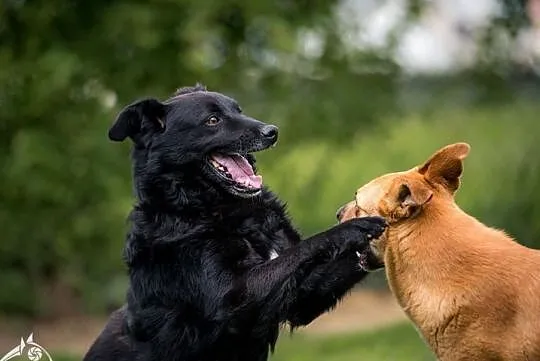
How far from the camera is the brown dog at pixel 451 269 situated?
529cm

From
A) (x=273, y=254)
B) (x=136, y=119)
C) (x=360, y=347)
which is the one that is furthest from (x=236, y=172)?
(x=360, y=347)

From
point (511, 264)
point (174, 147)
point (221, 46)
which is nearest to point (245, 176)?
point (174, 147)

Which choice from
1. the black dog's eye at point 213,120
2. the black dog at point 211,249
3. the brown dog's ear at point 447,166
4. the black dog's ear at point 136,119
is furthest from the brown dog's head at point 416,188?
the black dog's ear at point 136,119

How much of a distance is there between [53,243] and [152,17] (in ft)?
9.44

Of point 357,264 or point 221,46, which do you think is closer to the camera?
point 357,264

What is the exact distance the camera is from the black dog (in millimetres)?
5625

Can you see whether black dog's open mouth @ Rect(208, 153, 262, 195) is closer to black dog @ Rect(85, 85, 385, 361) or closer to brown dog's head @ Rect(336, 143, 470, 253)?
black dog @ Rect(85, 85, 385, 361)

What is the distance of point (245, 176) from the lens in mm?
5945

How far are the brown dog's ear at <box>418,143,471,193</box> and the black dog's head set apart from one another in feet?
2.64

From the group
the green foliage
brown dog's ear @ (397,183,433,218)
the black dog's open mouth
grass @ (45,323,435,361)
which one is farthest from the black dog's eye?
the green foliage

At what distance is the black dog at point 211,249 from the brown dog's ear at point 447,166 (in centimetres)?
37

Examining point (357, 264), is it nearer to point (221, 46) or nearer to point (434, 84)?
point (221, 46)

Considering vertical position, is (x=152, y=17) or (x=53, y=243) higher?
(x=152, y=17)

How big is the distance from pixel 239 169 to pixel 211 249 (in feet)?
1.64
